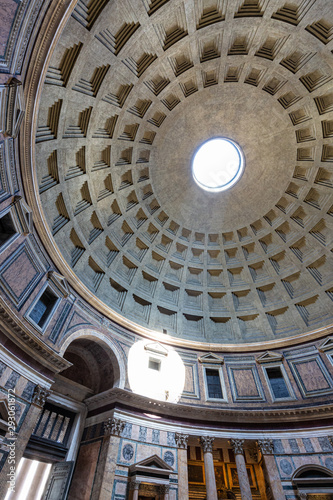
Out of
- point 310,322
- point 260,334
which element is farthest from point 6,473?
point 310,322

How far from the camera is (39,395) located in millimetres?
11641

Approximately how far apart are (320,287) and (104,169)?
60.2 ft

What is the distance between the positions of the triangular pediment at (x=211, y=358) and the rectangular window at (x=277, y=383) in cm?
338

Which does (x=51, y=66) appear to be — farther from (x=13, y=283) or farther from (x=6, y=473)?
(x=6, y=473)

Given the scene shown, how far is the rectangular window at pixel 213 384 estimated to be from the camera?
18.4 metres

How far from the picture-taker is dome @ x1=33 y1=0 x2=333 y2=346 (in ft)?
47.5

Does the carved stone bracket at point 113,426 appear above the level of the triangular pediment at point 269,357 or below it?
below

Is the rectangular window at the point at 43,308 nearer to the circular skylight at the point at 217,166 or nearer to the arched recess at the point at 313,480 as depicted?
the circular skylight at the point at 217,166

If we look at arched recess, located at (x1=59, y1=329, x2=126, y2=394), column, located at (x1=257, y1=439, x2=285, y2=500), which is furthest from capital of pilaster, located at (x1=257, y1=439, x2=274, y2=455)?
arched recess, located at (x1=59, y1=329, x2=126, y2=394)

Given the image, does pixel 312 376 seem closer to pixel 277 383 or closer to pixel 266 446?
pixel 277 383

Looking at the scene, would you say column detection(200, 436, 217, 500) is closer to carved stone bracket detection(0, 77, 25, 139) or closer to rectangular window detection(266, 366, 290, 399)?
rectangular window detection(266, 366, 290, 399)

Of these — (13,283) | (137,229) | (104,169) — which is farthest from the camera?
(137,229)

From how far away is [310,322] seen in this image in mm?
20484

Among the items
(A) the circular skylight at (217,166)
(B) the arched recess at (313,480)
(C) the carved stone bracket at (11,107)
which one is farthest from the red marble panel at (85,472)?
(A) the circular skylight at (217,166)
